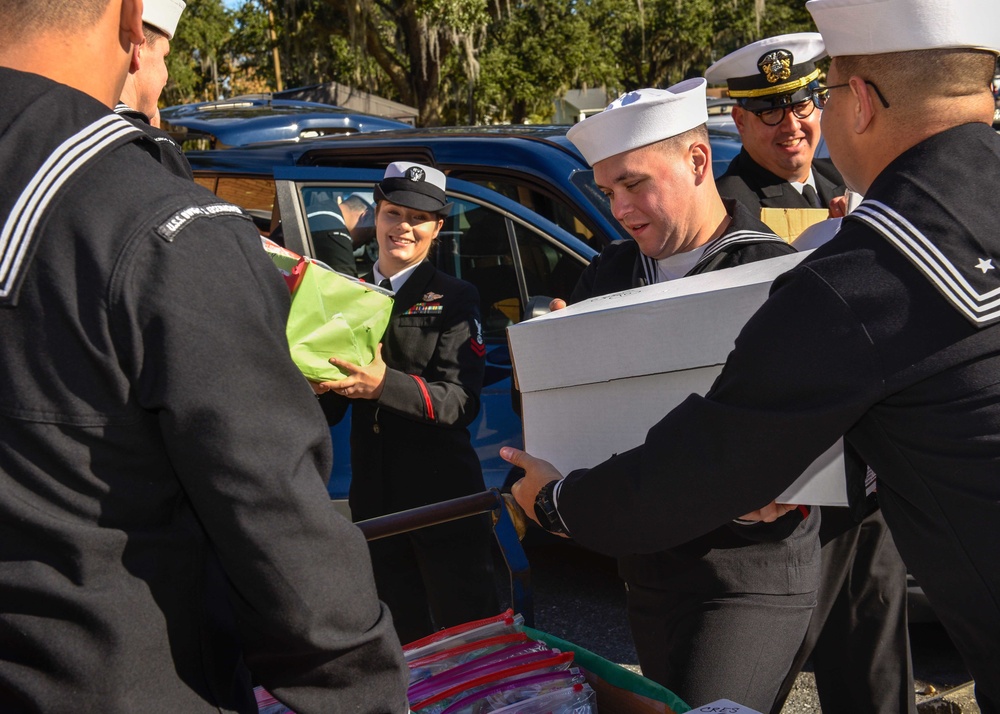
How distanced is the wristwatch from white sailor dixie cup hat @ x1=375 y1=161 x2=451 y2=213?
183cm

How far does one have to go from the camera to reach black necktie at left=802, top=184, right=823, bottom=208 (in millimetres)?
3703

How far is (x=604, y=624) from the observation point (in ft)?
14.4

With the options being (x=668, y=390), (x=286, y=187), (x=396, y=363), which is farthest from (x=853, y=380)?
(x=286, y=187)

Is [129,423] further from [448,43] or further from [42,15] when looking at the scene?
[448,43]

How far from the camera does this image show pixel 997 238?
151 cm

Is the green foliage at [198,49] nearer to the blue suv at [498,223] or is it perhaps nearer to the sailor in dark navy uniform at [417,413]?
the blue suv at [498,223]

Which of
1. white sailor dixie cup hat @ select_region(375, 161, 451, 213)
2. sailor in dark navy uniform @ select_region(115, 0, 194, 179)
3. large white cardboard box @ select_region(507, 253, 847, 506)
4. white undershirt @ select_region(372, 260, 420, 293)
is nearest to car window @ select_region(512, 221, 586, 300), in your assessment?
white sailor dixie cup hat @ select_region(375, 161, 451, 213)

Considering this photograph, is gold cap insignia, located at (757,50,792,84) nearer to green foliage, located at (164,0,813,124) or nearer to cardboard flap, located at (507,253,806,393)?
cardboard flap, located at (507,253,806,393)

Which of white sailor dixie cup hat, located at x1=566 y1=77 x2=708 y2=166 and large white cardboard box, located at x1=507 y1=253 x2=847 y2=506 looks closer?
large white cardboard box, located at x1=507 y1=253 x2=847 y2=506

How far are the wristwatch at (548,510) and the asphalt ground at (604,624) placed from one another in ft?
5.89

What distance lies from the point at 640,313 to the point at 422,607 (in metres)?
1.91

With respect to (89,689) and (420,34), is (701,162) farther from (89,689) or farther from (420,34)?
(420,34)

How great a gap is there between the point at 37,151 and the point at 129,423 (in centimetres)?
33

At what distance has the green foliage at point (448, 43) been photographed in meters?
17.7
